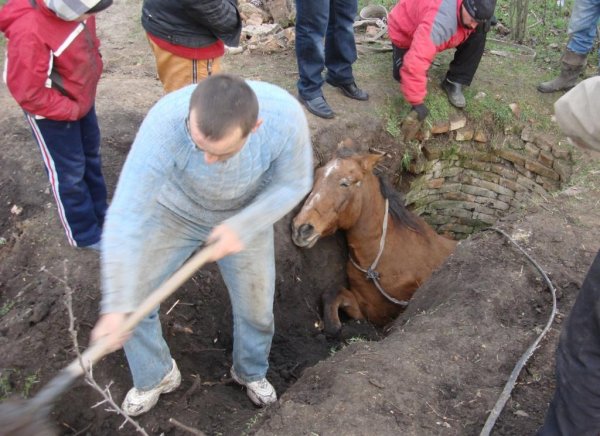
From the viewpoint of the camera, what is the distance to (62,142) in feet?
12.0

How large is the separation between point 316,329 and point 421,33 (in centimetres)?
293

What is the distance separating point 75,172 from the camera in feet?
12.4

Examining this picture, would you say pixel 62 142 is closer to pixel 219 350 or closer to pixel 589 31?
pixel 219 350

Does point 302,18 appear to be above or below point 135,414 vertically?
above

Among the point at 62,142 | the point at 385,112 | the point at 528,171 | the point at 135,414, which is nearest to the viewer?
the point at 135,414

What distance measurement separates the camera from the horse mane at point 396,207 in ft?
17.7

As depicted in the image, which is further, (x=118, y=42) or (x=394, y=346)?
(x=118, y=42)

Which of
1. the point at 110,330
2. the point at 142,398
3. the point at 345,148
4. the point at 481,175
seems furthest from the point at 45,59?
the point at 481,175

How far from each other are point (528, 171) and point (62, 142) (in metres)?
4.93

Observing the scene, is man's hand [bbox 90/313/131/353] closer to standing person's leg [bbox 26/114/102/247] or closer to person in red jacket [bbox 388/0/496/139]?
standing person's leg [bbox 26/114/102/247]

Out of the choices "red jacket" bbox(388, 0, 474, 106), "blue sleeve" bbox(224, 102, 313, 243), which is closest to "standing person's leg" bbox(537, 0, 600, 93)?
"red jacket" bbox(388, 0, 474, 106)

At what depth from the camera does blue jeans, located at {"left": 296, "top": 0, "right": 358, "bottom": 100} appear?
201 inches

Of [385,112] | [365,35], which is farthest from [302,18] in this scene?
[365,35]

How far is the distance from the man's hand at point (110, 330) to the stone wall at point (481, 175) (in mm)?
4430
